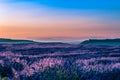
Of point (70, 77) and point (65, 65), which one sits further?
point (65, 65)

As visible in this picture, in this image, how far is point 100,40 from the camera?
9156 cm

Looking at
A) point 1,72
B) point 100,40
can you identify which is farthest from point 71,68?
point 100,40

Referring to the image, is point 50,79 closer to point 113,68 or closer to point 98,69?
point 98,69

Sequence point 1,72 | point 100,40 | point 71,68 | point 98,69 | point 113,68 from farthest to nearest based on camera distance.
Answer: point 100,40, point 1,72, point 113,68, point 98,69, point 71,68

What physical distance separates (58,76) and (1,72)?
4223 millimetres

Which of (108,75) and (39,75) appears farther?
(108,75)

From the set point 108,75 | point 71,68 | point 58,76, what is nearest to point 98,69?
point 108,75

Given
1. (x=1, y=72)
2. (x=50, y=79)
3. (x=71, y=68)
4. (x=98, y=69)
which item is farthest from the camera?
(x=1, y=72)

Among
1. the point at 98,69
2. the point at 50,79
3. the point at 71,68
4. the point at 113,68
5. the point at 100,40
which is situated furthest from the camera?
the point at 100,40

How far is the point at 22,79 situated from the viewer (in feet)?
25.7

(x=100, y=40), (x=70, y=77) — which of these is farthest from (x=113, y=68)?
(x=100, y=40)

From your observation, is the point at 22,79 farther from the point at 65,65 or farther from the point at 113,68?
the point at 113,68

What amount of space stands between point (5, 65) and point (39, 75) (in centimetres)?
455

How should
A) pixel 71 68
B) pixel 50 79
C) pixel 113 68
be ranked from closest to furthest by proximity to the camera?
1. pixel 50 79
2. pixel 71 68
3. pixel 113 68
